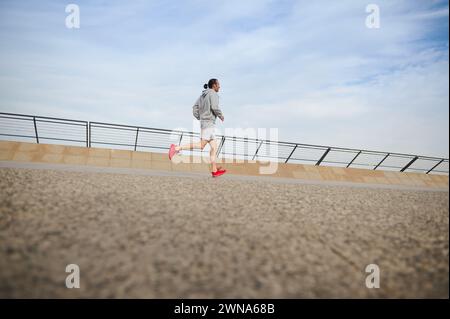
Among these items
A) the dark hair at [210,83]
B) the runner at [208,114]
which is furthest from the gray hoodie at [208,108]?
the dark hair at [210,83]

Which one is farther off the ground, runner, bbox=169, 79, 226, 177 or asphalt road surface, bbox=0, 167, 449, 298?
runner, bbox=169, 79, 226, 177

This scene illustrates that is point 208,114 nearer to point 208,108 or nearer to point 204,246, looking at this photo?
point 208,108

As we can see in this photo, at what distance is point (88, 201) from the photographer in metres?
3.39

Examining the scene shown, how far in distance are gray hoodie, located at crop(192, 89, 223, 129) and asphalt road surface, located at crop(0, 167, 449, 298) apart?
2231mm

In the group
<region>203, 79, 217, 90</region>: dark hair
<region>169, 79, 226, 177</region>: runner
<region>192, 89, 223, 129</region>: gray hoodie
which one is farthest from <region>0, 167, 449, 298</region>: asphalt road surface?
<region>203, 79, 217, 90</region>: dark hair

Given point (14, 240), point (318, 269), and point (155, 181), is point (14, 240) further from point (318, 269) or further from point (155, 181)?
point (155, 181)

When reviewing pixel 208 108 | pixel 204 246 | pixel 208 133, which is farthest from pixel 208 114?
pixel 204 246

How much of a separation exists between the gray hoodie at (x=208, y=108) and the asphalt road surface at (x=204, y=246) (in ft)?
7.32

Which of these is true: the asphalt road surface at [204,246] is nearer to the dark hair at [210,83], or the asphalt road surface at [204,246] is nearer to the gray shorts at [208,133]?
the gray shorts at [208,133]

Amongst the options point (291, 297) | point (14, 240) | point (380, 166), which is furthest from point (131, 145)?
point (380, 166)

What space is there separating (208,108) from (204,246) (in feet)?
13.1

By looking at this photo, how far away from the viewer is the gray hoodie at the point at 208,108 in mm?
5750

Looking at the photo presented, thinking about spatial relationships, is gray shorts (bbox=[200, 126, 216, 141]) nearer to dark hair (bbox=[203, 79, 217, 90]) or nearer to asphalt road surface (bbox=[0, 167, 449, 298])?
dark hair (bbox=[203, 79, 217, 90])

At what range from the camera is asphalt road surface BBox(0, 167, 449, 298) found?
1.77 meters
